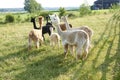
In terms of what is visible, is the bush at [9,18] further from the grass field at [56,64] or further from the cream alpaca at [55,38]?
the cream alpaca at [55,38]

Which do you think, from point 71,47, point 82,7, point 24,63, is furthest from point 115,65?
point 82,7

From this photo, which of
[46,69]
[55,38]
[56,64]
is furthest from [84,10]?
[46,69]

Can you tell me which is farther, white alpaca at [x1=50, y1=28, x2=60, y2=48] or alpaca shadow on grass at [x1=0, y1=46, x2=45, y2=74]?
white alpaca at [x1=50, y1=28, x2=60, y2=48]

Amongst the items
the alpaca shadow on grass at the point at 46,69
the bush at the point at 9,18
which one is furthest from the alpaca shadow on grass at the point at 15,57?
the bush at the point at 9,18

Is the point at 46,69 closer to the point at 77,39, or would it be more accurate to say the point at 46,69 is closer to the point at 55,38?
the point at 77,39

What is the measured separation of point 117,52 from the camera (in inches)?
369

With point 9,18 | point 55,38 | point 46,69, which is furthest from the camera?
point 9,18

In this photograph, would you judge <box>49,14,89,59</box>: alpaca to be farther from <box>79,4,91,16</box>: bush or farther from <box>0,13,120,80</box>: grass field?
<box>79,4,91,16</box>: bush

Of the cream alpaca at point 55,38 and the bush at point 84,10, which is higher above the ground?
the bush at point 84,10

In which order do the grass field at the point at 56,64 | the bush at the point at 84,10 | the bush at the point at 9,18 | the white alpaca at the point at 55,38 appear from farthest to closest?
the bush at the point at 84,10, the bush at the point at 9,18, the white alpaca at the point at 55,38, the grass field at the point at 56,64

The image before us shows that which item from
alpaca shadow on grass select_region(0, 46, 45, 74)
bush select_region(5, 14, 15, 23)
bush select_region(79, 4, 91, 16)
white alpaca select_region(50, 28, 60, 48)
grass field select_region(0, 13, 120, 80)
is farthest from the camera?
bush select_region(79, 4, 91, 16)

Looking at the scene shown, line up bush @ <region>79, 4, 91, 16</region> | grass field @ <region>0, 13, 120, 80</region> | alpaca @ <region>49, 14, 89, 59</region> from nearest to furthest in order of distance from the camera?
grass field @ <region>0, 13, 120, 80</region>
alpaca @ <region>49, 14, 89, 59</region>
bush @ <region>79, 4, 91, 16</region>

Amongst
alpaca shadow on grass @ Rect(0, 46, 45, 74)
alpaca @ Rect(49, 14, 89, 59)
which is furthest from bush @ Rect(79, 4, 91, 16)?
alpaca @ Rect(49, 14, 89, 59)

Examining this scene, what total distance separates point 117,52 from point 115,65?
5.49 feet
